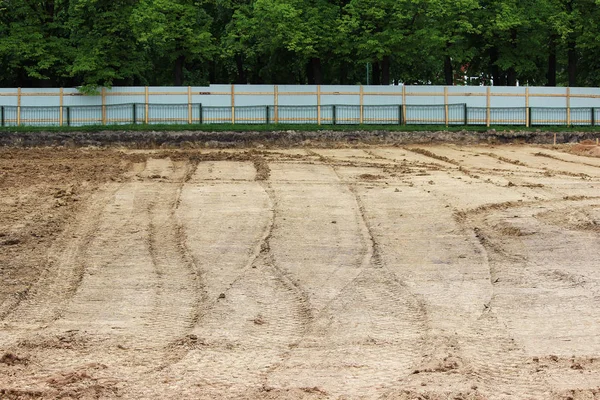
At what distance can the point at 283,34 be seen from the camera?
49.2 meters

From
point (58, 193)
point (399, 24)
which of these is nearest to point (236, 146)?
point (399, 24)

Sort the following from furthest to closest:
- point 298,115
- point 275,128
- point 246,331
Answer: point 298,115
point 275,128
point 246,331

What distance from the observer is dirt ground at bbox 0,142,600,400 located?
26.5 feet

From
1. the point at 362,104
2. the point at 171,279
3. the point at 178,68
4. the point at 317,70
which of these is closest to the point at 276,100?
the point at 362,104

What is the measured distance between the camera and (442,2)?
167ft

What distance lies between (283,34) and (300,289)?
3872 centimetres

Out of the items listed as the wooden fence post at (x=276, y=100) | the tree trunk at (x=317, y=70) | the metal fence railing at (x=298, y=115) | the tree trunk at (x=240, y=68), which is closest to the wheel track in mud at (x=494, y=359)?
the metal fence railing at (x=298, y=115)

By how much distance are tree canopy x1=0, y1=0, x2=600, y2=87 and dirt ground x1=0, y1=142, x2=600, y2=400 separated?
1022 inches

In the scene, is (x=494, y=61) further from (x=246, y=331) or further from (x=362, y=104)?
(x=246, y=331)

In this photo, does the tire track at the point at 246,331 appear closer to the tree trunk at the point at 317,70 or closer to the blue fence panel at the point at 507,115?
the blue fence panel at the point at 507,115

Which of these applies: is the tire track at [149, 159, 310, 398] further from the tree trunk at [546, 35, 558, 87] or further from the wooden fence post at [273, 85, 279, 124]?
the tree trunk at [546, 35, 558, 87]

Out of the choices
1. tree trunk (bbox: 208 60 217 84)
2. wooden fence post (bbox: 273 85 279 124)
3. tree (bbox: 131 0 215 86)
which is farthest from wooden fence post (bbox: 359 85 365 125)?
tree trunk (bbox: 208 60 217 84)

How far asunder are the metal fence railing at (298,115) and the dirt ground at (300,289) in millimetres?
22904

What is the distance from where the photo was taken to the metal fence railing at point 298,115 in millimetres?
47344
